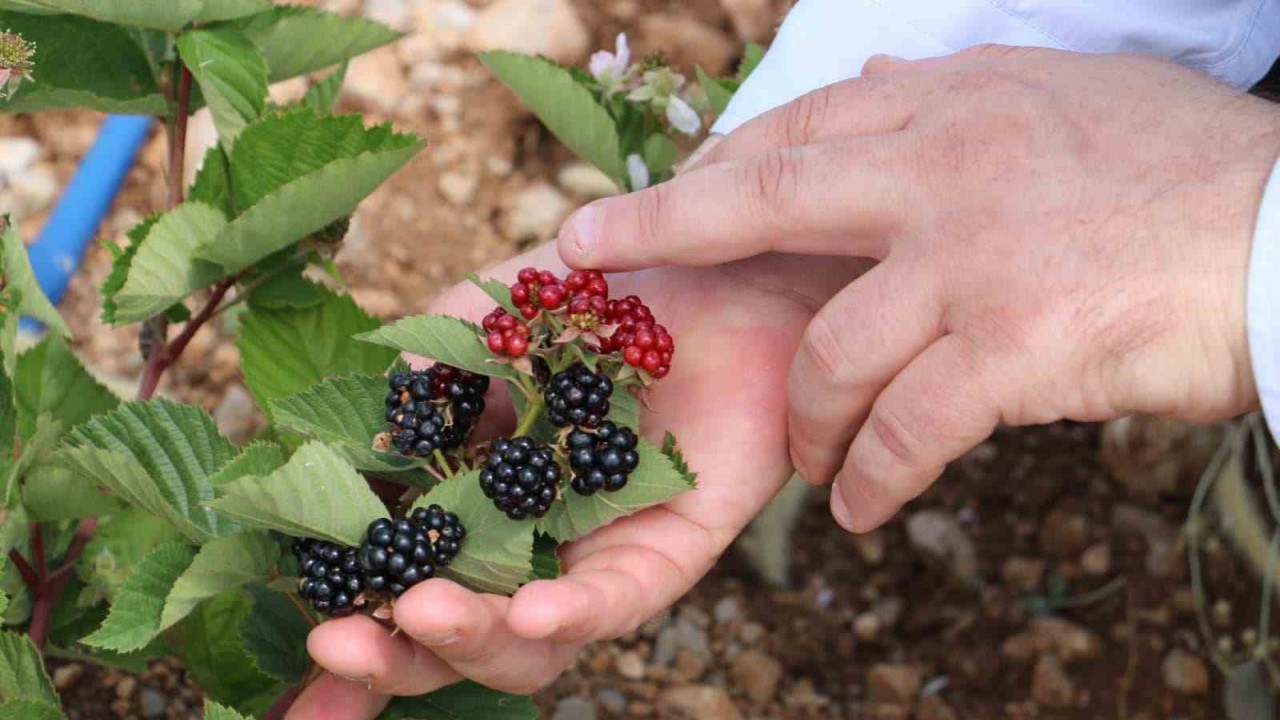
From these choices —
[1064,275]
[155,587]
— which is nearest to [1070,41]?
[1064,275]

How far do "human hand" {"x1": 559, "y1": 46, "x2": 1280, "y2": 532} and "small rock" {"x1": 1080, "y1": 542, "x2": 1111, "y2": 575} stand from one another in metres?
0.95

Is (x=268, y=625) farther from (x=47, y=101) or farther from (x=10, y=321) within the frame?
(x=47, y=101)

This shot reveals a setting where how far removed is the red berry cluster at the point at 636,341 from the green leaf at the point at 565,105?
0.33 metres

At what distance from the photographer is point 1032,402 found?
3.09 feet

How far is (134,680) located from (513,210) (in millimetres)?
963

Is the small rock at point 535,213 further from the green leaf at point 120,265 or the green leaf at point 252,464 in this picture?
the green leaf at point 252,464

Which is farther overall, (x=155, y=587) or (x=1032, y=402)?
(x=1032, y=402)

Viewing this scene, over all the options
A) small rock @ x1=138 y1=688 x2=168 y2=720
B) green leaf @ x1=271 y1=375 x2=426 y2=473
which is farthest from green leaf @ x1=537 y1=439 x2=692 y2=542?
small rock @ x1=138 y1=688 x2=168 y2=720

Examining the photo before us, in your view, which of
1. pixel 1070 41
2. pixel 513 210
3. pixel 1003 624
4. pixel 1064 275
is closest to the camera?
pixel 1064 275

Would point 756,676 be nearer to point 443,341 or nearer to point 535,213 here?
point 535,213

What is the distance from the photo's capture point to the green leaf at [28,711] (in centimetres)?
76

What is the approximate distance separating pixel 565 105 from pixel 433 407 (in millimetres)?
413

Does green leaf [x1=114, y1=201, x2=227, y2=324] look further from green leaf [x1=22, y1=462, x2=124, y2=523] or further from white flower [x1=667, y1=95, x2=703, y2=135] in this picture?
white flower [x1=667, y1=95, x2=703, y2=135]

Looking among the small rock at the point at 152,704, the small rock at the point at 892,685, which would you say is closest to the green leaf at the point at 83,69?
the small rock at the point at 152,704
